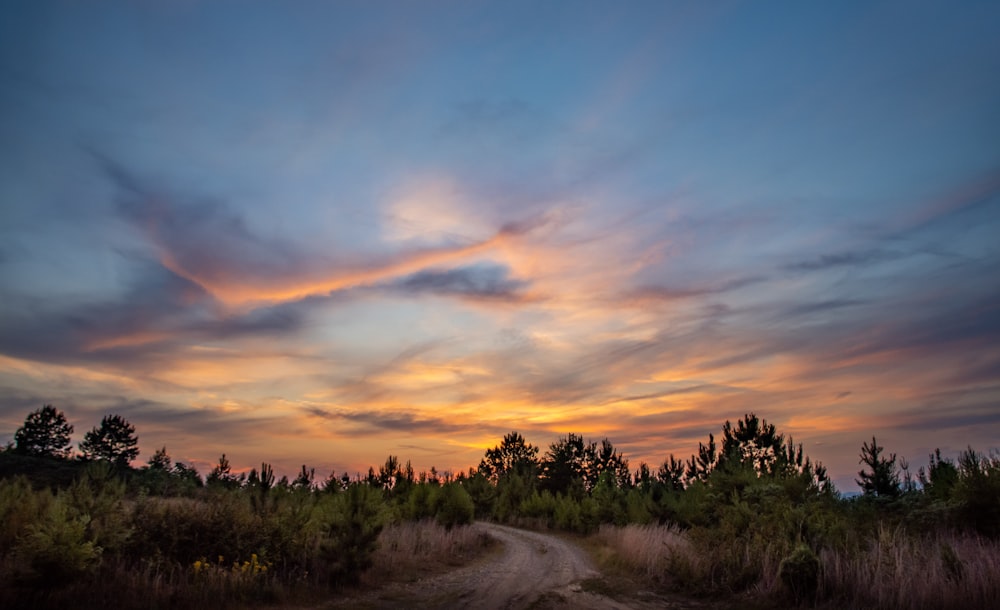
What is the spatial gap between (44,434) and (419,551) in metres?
80.4

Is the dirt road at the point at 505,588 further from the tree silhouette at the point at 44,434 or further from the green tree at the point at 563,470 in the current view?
the tree silhouette at the point at 44,434

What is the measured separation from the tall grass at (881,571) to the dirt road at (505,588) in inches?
120

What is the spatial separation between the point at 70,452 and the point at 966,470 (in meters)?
95.7

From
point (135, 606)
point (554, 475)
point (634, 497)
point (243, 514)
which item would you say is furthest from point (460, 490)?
point (554, 475)

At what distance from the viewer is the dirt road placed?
13.1 m

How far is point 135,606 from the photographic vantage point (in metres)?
10.2

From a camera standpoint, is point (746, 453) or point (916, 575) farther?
point (746, 453)

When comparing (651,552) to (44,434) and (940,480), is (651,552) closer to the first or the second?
(940,480)

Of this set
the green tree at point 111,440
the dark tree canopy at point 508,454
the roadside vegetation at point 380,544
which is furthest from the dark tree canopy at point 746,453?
the green tree at point 111,440

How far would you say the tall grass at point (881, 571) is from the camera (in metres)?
9.47

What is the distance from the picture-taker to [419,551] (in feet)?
70.8

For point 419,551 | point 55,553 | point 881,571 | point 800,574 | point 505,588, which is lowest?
point 419,551

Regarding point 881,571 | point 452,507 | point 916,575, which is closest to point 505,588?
point 881,571

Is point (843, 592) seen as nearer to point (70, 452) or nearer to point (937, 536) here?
point (937, 536)
